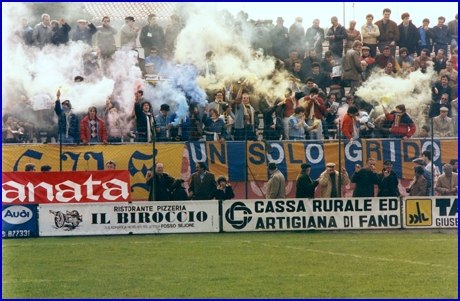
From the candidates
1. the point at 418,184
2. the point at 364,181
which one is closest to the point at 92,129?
the point at 364,181

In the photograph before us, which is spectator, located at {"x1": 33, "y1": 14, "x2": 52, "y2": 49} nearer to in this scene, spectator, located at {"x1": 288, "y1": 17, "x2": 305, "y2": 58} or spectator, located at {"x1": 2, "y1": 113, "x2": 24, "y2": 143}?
spectator, located at {"x1": 2, "y1": 113, "x2": 24, "y2": 143}

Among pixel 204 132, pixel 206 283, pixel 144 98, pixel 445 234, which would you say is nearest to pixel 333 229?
pixel 445 234

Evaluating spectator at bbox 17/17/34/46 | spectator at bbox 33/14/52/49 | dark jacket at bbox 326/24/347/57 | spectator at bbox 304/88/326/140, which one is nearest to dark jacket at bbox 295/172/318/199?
spectator at bbox 304/88/326/140

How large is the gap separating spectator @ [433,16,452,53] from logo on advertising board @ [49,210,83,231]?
1075 centimetres

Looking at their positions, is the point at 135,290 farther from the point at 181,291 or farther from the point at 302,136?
the point at 302,136

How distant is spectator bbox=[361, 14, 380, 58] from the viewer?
23859mm

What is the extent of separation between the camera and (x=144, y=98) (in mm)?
21359

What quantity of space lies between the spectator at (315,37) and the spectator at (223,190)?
18.2 feet

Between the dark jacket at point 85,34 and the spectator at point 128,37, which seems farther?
the spectator at point 128,37

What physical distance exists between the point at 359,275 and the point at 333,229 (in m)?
5.73

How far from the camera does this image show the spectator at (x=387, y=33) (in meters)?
23.9

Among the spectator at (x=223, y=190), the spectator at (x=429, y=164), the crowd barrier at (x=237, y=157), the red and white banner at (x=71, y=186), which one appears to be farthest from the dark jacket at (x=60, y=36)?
the spectator at (x=429, y=164)

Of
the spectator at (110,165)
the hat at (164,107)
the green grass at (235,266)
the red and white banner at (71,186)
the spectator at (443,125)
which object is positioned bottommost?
the green grass at (235,266)

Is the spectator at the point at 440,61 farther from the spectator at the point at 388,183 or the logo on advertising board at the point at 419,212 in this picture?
the logo on advertising board at the point at 419,212
